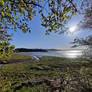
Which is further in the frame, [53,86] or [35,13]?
[53,86]

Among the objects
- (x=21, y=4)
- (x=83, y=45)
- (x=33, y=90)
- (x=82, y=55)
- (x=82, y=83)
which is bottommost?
(x=33, y=90)

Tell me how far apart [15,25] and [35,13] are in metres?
0.99

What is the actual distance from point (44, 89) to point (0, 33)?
566 centimetres

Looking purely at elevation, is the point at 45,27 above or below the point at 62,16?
below

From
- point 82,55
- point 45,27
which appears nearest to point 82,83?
point 45,27

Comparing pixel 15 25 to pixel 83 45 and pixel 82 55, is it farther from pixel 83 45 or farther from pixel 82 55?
pixel 83 45

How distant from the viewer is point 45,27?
364cm

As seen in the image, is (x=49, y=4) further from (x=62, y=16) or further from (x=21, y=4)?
(x=21, y=4)

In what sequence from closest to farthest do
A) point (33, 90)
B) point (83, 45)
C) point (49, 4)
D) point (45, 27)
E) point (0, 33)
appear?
1. point (0, 33)
2. point (49, 4)
3. point (45, 27)
4. point (33, 90)
5. point (83, 45)

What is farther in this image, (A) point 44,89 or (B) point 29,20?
(A) point 44,89

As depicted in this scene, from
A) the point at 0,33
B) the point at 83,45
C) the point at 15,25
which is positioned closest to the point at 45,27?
the point at 15,25

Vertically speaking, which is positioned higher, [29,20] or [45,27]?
[29,20]

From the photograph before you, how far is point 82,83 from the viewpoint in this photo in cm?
681

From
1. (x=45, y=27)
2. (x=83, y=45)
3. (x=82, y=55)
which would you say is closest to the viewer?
(x=45, y=27)
